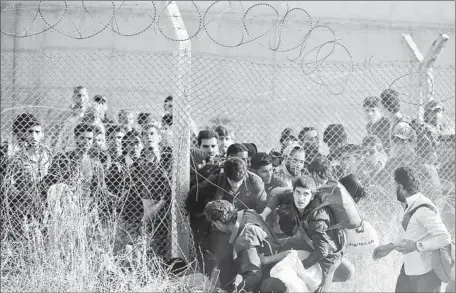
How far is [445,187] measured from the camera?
→ 7.01 metres

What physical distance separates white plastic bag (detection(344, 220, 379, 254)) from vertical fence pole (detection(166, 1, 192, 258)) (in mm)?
1281

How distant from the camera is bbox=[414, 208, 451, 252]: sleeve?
5.76 m

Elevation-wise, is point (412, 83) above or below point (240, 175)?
above

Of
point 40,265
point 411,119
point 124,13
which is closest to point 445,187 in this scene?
point 411,119

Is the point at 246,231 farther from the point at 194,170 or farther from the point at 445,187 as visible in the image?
the point at 445,187

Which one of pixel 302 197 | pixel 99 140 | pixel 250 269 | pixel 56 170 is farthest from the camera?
pixel 99 140

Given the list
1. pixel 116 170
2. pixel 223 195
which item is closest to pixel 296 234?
pixel 223 195

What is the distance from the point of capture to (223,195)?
610 cm

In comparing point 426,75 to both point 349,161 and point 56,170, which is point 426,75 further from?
point 56,170

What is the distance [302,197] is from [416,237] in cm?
93

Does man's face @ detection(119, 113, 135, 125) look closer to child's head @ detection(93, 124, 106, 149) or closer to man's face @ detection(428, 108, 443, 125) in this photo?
child's head @ detection(93, 124, 106, 149)

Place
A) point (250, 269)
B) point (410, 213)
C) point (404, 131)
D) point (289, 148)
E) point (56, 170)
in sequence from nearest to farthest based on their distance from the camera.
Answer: point (250, 269) → point (410, 213) → point (56, 170) → point (289, 148) → point (404, 131)

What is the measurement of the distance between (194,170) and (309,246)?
1151mm

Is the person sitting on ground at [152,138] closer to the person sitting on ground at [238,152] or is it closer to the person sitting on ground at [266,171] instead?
the person sitting on ground at [238,152]
